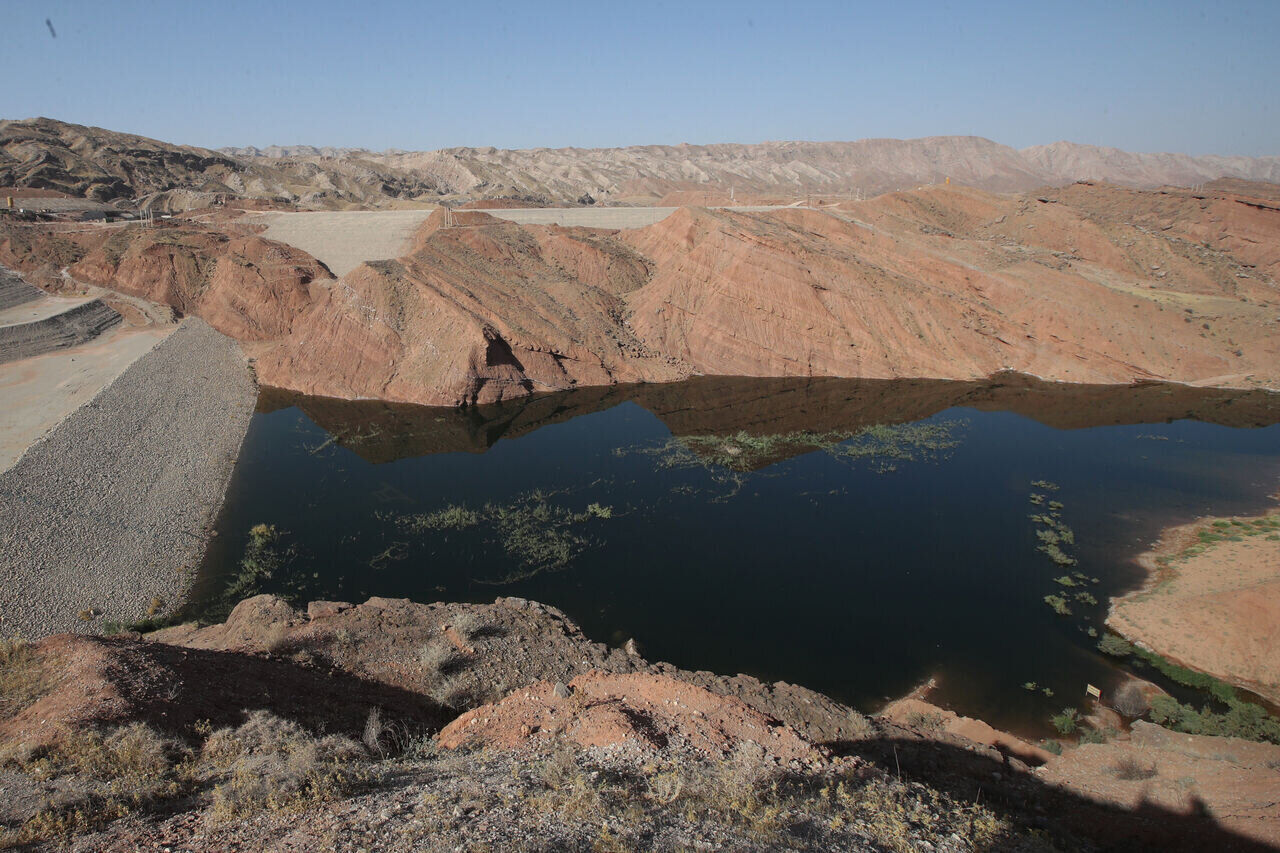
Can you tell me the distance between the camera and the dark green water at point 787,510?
1529 centimetres

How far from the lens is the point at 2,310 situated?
36.2 metres

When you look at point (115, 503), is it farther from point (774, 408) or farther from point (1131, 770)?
point (774, 408)

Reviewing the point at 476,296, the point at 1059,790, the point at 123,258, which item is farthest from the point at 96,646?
the point at 123,258

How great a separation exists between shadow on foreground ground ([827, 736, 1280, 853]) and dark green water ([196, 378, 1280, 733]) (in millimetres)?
3221

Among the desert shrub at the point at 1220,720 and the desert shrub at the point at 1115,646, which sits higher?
the desert shrub at the point at 1115,646

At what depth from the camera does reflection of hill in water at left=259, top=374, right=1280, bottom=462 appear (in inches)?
1118

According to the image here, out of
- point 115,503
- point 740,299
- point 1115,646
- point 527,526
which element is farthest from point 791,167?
point 115,503

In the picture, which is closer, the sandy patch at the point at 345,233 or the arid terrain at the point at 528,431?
the arid terrain at the point at 528,431

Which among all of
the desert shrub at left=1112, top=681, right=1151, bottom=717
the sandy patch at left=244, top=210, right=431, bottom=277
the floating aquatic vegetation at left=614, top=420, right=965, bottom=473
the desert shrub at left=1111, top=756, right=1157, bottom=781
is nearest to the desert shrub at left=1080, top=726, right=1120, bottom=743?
the desert shrub at left=1112, top=681, right=1151, bottom=717

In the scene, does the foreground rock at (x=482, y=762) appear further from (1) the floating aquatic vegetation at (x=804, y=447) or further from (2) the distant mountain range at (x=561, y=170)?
(2) the distant mountain range at (x=561, y=170)

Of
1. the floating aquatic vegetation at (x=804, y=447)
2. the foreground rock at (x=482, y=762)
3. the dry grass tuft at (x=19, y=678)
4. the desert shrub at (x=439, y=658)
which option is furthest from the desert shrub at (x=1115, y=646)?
the dry grass tuft at (x=19, y=678)

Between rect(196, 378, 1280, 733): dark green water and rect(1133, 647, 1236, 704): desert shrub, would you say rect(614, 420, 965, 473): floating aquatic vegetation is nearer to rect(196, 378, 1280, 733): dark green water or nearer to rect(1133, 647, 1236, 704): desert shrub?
rect(196, 378, 1280, 733): dark green water

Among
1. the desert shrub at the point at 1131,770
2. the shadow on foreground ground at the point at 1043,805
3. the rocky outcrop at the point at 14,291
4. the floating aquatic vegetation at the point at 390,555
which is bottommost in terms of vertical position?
the floating aquatic vegetation at the point at 390,555

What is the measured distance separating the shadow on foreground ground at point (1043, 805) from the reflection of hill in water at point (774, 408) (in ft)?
60.5
